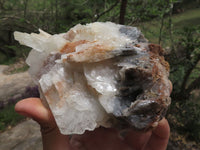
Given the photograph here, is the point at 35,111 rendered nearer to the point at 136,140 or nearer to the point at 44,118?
the point at 44,118

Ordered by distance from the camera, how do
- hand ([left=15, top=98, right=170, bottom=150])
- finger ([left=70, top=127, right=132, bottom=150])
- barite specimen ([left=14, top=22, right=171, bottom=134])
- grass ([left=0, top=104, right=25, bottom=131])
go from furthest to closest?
grass ([left=0, top=104, right=25, bottom=131]) → finger ([left=70, top=127, right=132, bottom=150]) → hand ([left=15, top=98, right=170, bottom=150]) → barite specimen ([left=14, top=22, right=171, bottom=134])

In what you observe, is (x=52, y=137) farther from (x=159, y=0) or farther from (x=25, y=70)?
(x=25, y=70)

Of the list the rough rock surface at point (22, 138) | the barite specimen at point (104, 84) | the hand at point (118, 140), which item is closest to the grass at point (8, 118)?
the rough rock surface at point (22, 138)

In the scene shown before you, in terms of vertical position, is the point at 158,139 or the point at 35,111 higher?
the point at 35,111

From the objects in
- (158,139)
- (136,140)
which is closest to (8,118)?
(136,140)

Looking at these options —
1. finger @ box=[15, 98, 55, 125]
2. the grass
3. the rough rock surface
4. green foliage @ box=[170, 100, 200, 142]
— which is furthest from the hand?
the grass

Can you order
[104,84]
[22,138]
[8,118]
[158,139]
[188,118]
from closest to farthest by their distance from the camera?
[104,84] → [158,139] → [188,118] → [22,138] → [8,118]

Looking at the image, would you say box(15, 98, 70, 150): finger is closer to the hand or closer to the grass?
the hand

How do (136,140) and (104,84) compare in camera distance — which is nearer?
(104,84)
